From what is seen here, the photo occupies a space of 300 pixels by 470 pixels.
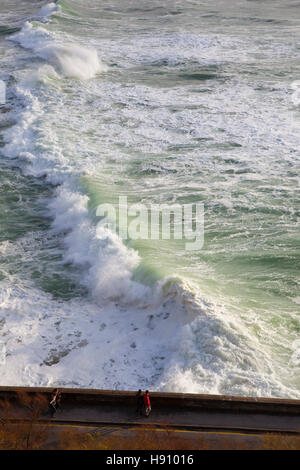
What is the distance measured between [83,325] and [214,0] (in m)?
47.8

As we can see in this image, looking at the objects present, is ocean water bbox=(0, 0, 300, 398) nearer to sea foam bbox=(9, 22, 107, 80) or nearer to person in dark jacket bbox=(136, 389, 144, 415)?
sea foam bbox=(9, 22, 107, 80)

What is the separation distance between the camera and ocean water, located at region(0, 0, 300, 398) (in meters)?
9.40

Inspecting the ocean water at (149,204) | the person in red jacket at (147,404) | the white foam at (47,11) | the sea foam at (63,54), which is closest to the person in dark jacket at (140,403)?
the person in red jacket at (147,404)

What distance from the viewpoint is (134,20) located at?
42562mm

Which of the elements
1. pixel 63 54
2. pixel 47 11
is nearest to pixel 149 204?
pixel 63 54

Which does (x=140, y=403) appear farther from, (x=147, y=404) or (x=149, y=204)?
(x=149, y=204)

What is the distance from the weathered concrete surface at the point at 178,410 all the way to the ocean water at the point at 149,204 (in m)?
0.86

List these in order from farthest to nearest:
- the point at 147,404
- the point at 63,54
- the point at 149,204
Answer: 1. the point at 63,54
2. the point at 149,204
3. the point at 147,404

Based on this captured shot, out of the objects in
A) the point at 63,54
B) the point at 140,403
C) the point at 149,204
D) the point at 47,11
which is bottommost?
the point at 140,403

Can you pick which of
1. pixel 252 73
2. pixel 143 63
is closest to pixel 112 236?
pixel 252 73

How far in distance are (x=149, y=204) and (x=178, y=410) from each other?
834 cm

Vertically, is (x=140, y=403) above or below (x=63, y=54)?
below

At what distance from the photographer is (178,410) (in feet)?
25.2
